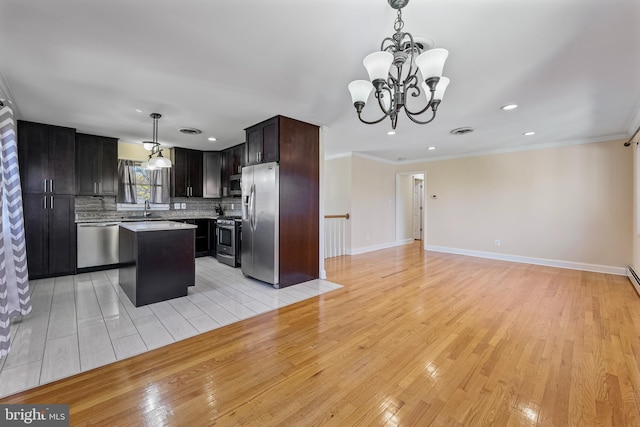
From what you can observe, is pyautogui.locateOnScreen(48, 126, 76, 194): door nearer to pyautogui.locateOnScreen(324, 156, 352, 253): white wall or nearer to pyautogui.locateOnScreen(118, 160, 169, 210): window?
pyautogui.locateOnScreen(118, 160, 169, 210): window

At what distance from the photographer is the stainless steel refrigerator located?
367 centimetres

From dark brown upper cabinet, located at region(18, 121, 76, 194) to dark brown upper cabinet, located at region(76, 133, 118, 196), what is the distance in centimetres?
29

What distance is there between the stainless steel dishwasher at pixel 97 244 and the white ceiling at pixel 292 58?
1700mm

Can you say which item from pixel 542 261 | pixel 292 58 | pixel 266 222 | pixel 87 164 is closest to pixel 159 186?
pixel 87 164

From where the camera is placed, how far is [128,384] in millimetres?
1730

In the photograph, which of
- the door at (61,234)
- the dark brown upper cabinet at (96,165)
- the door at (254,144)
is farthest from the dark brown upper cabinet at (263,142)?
the door at (61,234)

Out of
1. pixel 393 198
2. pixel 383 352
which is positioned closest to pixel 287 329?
pixel 383 352

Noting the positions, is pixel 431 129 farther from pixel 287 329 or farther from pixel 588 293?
pixel 287 329

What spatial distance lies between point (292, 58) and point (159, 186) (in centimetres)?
472

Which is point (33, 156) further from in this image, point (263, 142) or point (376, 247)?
point (376, 247)

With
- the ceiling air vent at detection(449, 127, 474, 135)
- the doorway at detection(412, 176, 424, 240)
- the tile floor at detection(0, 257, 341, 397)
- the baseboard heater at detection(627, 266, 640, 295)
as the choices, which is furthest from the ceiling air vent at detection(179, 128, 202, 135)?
the baseboard heater at detection(627, 266, 640, 295)

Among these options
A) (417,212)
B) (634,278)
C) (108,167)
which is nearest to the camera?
(634,278)

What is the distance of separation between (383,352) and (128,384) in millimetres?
1795

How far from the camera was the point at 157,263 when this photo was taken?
10.4ft
